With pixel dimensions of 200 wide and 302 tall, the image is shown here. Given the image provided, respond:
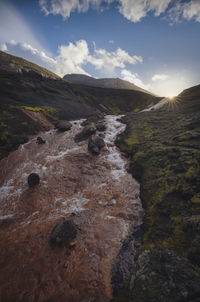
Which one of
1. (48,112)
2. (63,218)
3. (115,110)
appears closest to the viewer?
Result: (63,218)

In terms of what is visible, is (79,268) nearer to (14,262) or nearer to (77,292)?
(77,292)

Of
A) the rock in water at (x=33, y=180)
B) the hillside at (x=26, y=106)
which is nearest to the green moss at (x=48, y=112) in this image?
the hillside at (x=26, y=106)

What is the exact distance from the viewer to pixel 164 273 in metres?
4.47

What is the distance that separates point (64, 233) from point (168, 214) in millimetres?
6774

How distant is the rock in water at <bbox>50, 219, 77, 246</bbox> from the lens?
23.6ft

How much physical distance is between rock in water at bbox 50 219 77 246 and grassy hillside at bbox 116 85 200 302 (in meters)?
3.96

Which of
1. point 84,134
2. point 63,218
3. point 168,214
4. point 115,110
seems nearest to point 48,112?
point 84,134

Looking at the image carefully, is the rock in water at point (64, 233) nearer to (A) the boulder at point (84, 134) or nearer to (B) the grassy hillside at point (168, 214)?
(B) the grassy hillside at point (168, 214)

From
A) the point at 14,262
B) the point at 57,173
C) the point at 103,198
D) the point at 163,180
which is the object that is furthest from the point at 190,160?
the point at 14,262

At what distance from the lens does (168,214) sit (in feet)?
27.1

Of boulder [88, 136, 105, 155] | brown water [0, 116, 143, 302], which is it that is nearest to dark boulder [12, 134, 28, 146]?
brown water [0, 116, 143, 302]

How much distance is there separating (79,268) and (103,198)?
4859 mm

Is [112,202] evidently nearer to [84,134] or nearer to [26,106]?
[84,134]

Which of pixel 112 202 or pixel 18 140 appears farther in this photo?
pixel 18 140
